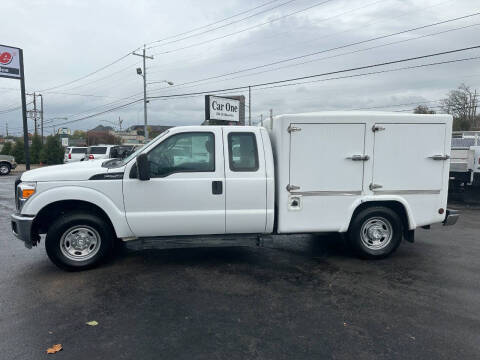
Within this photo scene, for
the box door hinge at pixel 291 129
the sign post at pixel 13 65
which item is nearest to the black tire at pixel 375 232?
the box door hinge at pixel 291 129

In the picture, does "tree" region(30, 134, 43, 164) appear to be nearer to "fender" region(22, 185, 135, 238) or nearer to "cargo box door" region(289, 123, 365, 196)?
"fender" region(22, 185, 135, 238)

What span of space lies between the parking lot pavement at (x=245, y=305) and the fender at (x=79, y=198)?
0.76 m

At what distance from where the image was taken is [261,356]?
302 centimetres

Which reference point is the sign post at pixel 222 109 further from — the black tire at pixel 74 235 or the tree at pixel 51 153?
the tree at pixel 51 153

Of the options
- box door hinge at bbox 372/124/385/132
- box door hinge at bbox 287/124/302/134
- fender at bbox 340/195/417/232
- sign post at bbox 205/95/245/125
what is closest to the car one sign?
sign post at bbox 205/95/245/125

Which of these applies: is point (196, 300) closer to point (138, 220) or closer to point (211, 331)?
point (211, 331)

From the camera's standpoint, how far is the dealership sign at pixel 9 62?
17830 mm

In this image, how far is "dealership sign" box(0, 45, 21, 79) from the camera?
17.8 metres

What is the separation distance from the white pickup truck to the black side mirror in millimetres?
14

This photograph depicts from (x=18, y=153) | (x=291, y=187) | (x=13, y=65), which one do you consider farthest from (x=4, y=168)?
Result: (x=291, y=187)

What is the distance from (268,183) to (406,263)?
247cm

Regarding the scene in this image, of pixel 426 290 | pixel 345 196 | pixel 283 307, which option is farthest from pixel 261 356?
pixel 345 196

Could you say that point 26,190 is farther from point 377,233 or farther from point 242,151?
point 377,233

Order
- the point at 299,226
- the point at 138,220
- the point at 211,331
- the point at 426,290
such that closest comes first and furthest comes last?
the point at 211,331 → the point at 426,290 → the point at 138,220 → the point at 299,226
